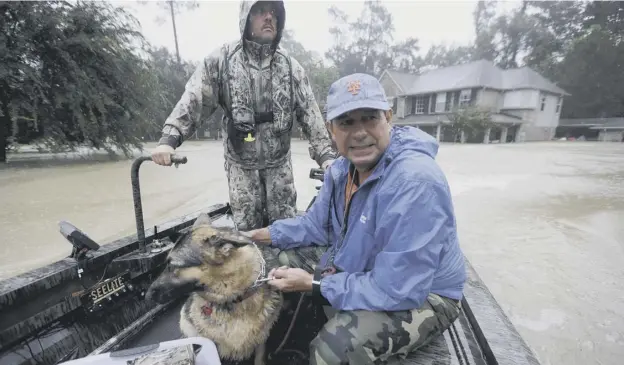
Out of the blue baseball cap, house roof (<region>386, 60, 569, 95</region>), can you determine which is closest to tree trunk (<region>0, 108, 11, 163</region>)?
the blue baseball cap

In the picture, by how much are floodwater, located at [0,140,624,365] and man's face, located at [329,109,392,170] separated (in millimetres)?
2832

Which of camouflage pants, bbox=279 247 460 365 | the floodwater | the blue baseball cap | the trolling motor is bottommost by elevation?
the floodwater

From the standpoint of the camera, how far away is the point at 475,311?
1.87 meters

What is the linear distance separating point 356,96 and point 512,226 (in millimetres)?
6460

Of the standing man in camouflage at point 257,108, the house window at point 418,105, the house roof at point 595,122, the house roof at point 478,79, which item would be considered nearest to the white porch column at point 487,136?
the house roof at point 478,79

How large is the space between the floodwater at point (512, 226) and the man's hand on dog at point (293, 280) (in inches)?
108

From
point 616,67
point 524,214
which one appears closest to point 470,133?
point 616,67

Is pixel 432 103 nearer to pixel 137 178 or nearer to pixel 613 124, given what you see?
pixel 613 124

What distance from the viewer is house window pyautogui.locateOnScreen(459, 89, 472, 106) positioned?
1219 inches

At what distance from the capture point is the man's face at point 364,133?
1.76m

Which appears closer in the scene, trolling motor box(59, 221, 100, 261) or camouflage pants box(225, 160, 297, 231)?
trolling motor box(59, 221, 100, 261)

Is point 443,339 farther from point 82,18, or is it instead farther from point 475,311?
point 82,18

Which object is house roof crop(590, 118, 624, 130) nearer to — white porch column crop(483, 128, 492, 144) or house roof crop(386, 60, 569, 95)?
house roof crop(386, 60, 569, 95)

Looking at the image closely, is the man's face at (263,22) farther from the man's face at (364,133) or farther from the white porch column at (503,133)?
the white porch column at (503,133)
